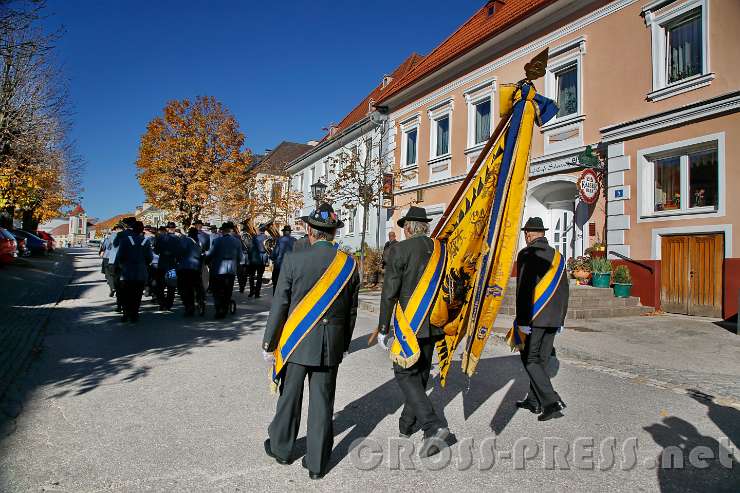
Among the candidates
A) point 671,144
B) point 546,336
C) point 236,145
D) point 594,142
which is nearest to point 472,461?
point 546,336

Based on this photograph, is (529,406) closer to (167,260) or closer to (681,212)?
(167,260)

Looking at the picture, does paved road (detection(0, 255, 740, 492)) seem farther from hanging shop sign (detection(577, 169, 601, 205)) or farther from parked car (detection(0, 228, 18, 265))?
parked car (detection(0, 228, 18, 265))

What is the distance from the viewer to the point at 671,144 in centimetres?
1142

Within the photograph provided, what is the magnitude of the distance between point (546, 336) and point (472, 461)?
5.25 ft

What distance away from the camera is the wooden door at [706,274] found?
10.5 metres

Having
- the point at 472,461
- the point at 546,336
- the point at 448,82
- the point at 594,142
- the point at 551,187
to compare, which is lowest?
the point at 472,461

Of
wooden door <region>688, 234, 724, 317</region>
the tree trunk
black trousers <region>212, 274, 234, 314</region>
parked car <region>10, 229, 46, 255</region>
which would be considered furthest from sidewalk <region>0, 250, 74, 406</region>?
the tree trunk

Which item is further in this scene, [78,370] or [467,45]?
[467,45]

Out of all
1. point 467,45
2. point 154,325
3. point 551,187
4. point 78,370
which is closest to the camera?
point 78,370

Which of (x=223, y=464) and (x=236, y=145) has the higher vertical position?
(x=236, y=145)

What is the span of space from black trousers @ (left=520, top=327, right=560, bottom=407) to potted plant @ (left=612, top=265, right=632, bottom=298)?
27.4 ft

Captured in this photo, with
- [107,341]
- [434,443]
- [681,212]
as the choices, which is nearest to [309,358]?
[434,443]

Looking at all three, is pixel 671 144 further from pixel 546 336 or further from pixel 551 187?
pixel 546 336

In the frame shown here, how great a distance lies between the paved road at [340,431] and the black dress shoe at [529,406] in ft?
0.32
